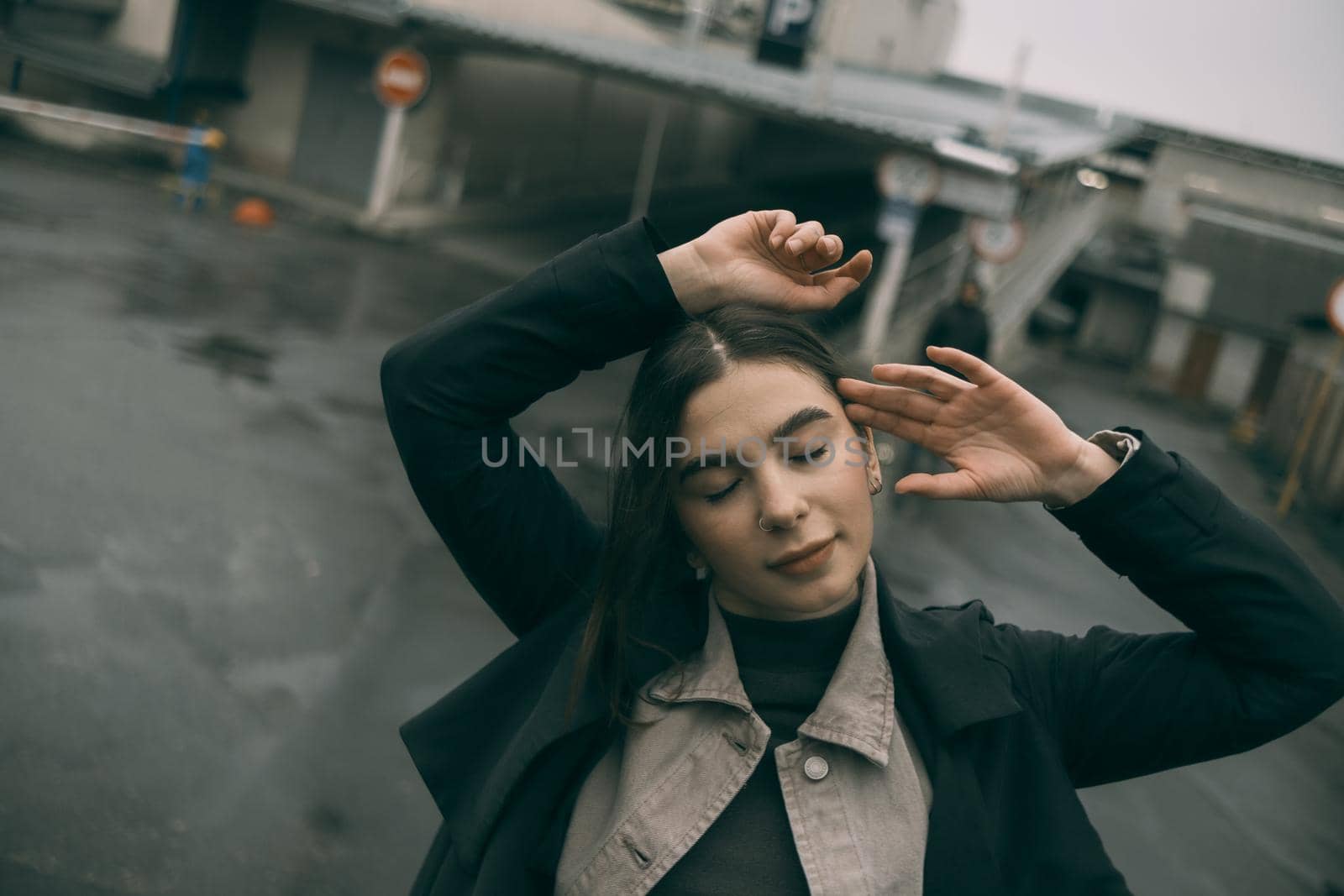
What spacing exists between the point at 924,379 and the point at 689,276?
433mm

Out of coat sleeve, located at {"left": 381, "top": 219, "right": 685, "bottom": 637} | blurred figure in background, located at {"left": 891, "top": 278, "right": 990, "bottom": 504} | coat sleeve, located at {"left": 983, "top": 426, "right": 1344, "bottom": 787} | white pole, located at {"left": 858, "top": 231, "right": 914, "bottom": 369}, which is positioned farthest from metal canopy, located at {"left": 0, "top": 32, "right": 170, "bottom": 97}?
coat sleeve, located at {"left": 983, "top": 426, "right": 1344, "bottom": 787}

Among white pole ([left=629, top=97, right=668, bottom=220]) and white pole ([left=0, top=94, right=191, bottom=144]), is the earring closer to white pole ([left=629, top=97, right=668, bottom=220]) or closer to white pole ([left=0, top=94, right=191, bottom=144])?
white pole ([left=629, top=97, right=668, bottom=220])

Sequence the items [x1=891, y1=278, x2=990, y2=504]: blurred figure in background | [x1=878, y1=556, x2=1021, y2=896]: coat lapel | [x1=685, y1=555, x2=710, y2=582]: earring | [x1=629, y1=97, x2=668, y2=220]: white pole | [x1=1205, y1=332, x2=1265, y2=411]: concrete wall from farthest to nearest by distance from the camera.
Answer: [x1=1205, y1=332, x2=1265, y2=411]: concrete wall, [x1=629, y1=97, x2=668, y2=220]: white pole, [x1=891, y1=278, x2=990, y2=504]: blurred figure in background, [x1=685, y1=555, x2=710, y2=582]: earring, [x1=878, y1=556, x2=1021, y2=896]: coat lapel

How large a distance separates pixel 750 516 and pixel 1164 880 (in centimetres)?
409

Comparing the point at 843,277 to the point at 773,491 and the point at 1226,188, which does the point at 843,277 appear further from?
the point at 1226,188

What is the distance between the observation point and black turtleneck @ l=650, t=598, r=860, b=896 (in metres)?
1.75

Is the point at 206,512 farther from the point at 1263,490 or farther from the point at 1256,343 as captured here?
the point at 1256,343

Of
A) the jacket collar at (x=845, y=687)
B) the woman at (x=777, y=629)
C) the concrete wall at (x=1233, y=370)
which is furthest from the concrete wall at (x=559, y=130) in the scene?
the jacket collar at (x=845, y=687)

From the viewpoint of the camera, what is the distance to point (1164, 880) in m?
4.98

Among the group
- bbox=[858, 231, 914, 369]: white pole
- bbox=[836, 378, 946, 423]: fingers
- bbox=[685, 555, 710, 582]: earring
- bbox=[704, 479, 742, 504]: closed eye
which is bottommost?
bbox=[858, 231, 914, 369]: white pole

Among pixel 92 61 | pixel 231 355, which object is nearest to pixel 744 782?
pixel 231 355

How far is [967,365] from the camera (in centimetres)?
182

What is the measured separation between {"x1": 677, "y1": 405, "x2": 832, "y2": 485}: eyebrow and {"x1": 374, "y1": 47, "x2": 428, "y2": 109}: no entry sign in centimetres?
1610

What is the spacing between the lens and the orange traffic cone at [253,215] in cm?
1587
